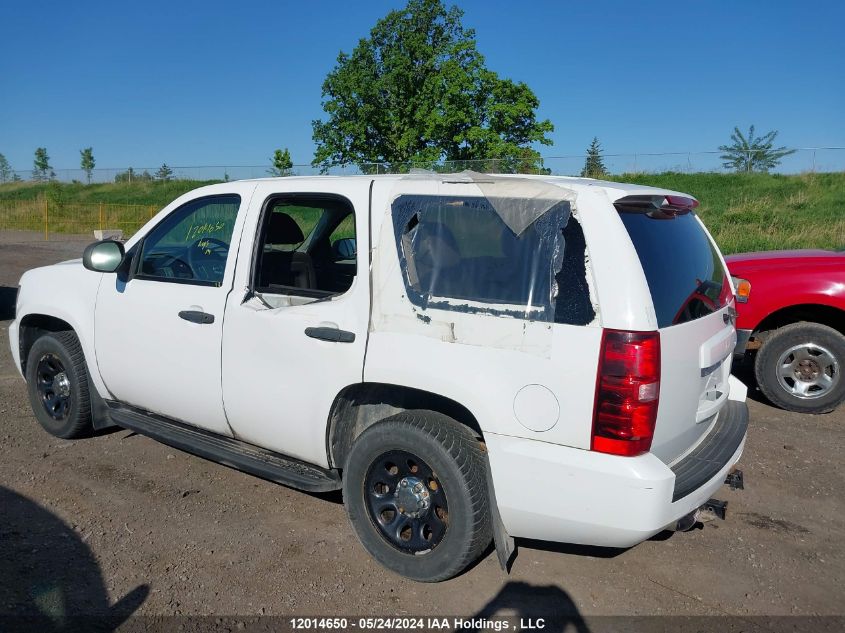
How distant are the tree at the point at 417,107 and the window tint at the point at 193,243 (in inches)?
1378

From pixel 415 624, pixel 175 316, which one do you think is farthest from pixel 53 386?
pixel 415 624

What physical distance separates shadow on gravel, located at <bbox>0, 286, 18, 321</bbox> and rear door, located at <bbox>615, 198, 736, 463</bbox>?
8.63 meters

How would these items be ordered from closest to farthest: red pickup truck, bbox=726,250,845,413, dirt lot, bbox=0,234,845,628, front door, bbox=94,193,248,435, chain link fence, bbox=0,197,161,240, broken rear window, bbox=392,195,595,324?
1. broken rear window, bbox=392,195,595,324
2. dirt lot, bbox=0,234,845,628
3. front door, bbox=94,193,248,435
4. red pickup truck, bbox=726,250,845,413
5. chain link fence, bbox=0,197,161,240

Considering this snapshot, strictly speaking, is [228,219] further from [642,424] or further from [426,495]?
[642,424]

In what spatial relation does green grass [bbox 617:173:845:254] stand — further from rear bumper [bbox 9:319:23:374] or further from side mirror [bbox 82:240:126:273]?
rear bumper [bbox 9:319:23:374]

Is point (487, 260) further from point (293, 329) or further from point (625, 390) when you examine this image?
point (293, 329)

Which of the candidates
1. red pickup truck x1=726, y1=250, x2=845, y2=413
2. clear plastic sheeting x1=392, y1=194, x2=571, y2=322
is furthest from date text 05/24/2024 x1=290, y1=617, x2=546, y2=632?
red pickup truck x1=726, y1=250, x2=845, y2=413

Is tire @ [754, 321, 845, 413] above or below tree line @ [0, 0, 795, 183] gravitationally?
below

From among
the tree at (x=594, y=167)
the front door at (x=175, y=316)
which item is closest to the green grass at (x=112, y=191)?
the tree at (x=594, y=167)

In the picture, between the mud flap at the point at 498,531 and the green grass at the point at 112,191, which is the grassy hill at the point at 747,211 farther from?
the mud flap at the point at 498,531

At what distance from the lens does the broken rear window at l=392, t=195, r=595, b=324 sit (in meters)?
2.87

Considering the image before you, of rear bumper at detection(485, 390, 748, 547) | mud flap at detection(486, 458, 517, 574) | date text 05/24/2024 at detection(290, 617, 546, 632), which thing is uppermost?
rear bumper at detection(485, 390, 748, 547)

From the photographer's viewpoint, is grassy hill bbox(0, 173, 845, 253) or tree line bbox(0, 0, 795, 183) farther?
tree line bbox(0, 0, 795, 183)

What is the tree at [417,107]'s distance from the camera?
133ft
